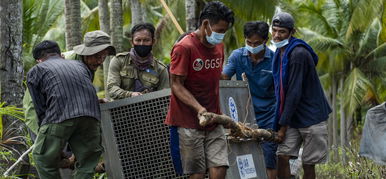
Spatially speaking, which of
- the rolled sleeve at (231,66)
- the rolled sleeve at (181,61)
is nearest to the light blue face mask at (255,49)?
the rolled sleeve at (231,66)

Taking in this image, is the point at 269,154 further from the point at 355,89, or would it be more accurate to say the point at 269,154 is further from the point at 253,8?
the point at 355,89

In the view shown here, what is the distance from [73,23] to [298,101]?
653 cm

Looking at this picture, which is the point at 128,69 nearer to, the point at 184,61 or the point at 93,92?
the point at 93,92

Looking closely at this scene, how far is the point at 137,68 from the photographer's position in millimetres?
7941

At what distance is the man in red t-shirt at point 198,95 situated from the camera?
21.6 feet

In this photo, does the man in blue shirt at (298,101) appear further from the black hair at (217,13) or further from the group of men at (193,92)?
the black hair at (217,13)

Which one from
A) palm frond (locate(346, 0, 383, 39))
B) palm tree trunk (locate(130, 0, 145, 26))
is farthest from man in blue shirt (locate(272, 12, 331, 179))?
palm frond (locate(346, 0, 383, 39))

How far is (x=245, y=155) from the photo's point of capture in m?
7.80

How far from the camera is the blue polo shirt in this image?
851 centimetres

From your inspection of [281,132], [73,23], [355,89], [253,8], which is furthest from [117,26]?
[355,89]

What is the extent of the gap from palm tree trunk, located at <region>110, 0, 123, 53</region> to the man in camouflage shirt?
27.9 feet

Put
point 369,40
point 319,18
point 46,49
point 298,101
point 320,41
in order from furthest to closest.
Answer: point 319,18 → point 369,40 → point 320,41 → point 298,101 → point 46,49

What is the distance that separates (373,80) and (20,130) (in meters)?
30.1

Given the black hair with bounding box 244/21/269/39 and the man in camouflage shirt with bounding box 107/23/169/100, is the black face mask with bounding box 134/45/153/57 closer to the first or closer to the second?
the man in camouflage shirt with bounding box 107/23/169/100
